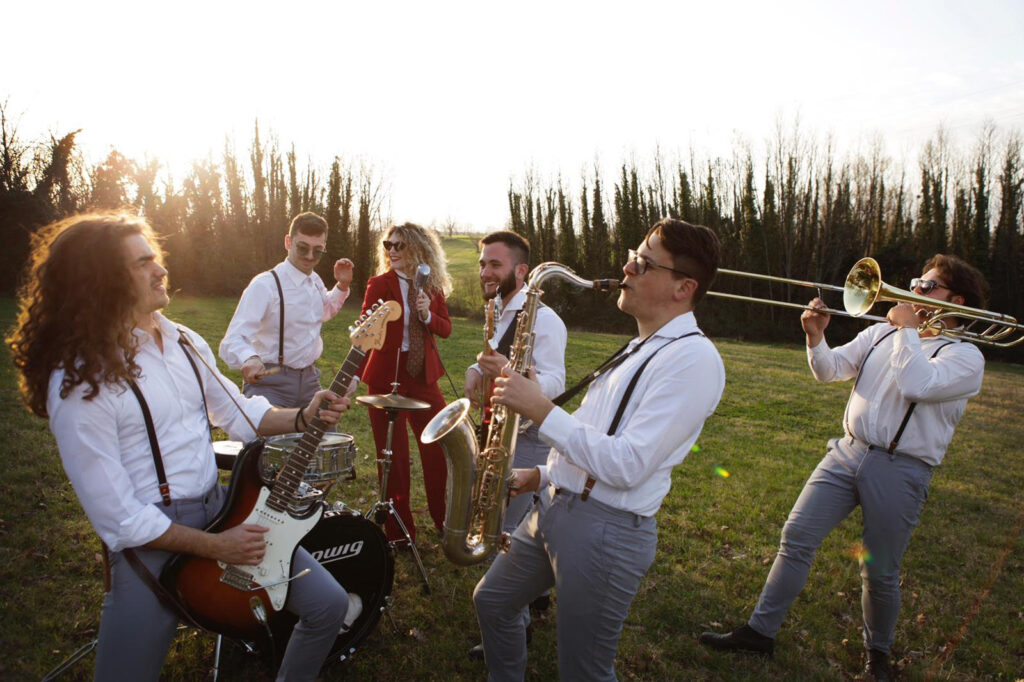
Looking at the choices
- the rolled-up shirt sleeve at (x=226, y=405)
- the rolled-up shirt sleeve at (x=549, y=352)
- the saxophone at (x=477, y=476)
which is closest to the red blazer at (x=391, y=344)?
the rolled-up shirt sleeve at (x=549, y=352)

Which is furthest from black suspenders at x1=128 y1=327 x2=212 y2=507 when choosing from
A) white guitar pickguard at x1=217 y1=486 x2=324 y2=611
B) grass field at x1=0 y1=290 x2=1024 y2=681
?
grass field at x1=0 y1=290 x2=1024 y2=681

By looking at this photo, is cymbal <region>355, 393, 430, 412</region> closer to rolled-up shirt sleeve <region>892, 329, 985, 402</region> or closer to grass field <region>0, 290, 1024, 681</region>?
grass field <region>0, 290, 1024, 681</region>

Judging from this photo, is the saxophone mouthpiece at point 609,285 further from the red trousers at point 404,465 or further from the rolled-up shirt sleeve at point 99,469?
the red trousers at point 404,465

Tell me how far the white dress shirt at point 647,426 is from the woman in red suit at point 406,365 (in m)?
2.77

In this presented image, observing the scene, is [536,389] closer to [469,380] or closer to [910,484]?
[469,380]

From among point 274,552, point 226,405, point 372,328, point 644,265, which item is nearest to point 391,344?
point 372,328

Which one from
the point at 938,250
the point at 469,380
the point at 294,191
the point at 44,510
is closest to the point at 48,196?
the point at 294,191

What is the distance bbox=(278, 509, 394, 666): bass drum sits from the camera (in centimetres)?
356

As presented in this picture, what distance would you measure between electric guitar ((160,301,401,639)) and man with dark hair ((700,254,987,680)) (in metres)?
3.09

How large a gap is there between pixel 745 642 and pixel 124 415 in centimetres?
403

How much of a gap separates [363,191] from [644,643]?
31602 mm

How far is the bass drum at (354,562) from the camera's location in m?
3.56

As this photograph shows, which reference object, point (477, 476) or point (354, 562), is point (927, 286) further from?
point (354, 562)

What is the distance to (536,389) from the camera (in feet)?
8.55
